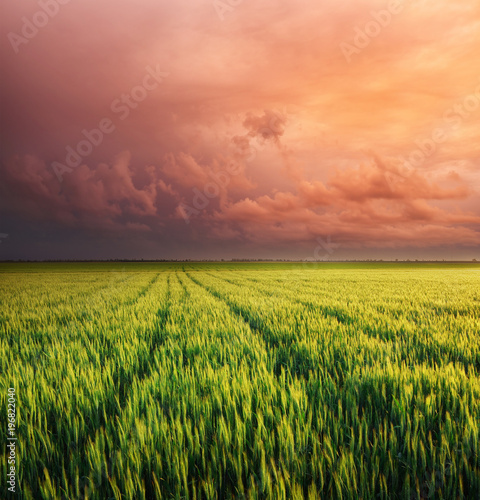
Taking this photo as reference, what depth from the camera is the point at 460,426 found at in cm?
232

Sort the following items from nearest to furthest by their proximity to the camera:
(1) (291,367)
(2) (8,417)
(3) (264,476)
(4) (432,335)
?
1. (3) (264,476)
2. (2) (8,417)
3. (1) (291,367)
4. (4) (432,335)

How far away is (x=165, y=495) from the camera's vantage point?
1.77m

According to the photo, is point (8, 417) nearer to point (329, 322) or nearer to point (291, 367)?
point (291, 367)

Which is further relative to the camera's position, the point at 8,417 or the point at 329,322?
the point at 329,322

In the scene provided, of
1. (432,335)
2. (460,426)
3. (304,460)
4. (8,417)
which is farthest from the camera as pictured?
(432,335)

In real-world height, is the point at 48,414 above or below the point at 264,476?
below

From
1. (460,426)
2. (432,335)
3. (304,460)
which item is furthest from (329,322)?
(304,460)

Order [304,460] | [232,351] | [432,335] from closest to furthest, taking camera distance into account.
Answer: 1. [304,460]
2. [232,351]
3. [432,335]

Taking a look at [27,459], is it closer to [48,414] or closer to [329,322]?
[48,414]

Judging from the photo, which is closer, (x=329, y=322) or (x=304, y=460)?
(x=304, y=460)

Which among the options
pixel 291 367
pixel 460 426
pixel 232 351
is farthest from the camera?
pixel 232 351

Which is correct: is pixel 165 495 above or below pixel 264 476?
below

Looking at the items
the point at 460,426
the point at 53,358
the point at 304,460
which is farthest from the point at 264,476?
the point at 53,358

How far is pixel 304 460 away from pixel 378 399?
52.8 inches
